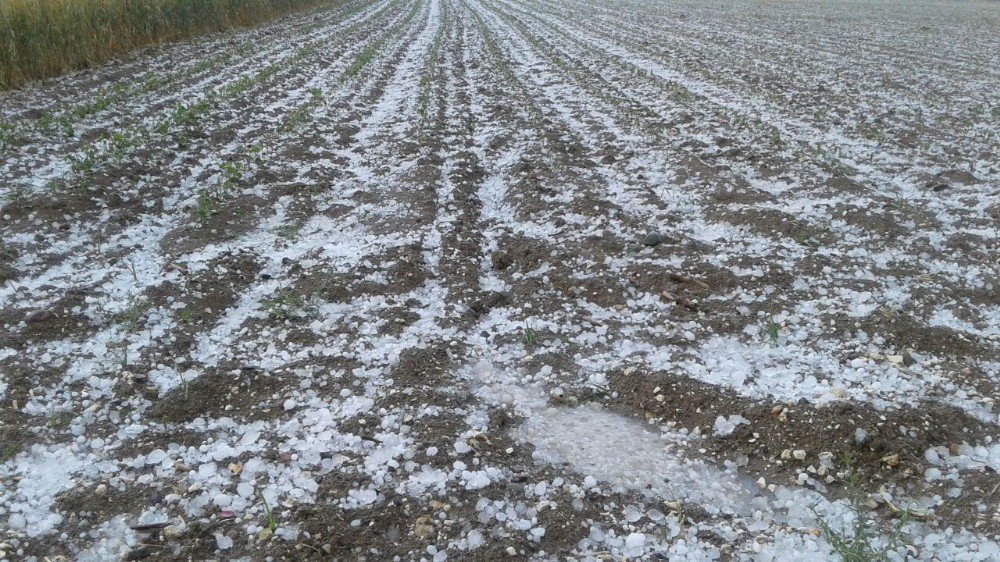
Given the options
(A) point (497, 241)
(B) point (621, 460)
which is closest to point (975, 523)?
(B) point (621, 460)

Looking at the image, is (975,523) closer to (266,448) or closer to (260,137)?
(266,448)

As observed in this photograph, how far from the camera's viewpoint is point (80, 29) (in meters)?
11.1

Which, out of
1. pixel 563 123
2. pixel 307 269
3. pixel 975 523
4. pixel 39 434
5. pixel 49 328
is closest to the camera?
pixel 975 523

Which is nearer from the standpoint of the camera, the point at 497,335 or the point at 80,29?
the point at 497,335

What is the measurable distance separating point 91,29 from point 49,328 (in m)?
9.77

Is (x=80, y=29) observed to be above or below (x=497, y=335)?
above

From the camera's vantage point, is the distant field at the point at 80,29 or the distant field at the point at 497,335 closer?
→ the distant field at the point at 497,335

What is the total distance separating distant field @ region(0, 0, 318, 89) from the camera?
9711mm

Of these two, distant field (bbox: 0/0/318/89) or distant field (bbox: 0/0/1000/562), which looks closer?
distant field (bbox: 0/0/1000/562)

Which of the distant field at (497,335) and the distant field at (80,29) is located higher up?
the distant field at (80,29)

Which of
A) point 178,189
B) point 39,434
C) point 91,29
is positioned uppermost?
point 91,29

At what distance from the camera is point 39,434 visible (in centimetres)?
329

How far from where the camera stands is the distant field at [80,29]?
9.71 metres

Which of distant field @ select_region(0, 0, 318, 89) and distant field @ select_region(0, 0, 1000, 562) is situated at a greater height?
distant field @ select_region(0, 0, 318, 89)
